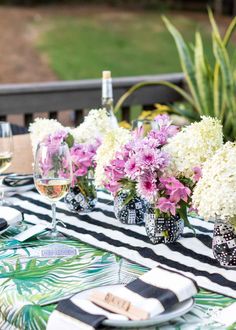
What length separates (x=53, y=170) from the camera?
192cm

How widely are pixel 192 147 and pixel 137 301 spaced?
495 mm

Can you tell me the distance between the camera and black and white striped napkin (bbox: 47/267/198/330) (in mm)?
1460

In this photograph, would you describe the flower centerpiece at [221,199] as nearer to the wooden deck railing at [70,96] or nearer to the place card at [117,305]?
the place card at [117,305]

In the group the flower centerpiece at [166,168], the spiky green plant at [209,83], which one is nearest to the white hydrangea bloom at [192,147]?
the flower centerpiece at [166,168]

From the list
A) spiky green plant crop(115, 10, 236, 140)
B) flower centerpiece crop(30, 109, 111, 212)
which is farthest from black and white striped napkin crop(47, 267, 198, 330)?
spiky green plant crop(115, 10, 236, 140)

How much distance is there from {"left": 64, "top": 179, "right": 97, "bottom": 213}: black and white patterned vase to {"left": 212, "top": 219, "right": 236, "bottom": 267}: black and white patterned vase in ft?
1.73

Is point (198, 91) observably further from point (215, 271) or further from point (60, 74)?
point (60, 74)

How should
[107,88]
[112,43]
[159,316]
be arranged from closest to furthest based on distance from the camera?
[159,316], [107,88], [112,43]

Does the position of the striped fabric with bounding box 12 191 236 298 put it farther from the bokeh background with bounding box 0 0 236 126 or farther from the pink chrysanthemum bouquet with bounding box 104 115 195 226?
the bokeh background with bounding box 0 0 236 126

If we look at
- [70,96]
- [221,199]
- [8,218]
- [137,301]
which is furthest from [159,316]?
[70,96]

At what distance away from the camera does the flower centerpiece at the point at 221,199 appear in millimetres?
1664

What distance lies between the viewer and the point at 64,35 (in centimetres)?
1401

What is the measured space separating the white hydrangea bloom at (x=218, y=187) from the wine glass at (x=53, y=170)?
1.11 ft

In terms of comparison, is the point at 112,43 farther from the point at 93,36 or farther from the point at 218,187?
the point at 218,187
